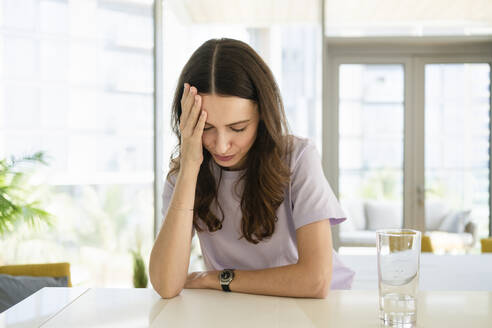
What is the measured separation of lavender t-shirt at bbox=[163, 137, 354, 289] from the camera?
4.41ft

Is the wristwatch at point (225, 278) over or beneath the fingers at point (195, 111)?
beneath

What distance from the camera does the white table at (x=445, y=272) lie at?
1.97 metres

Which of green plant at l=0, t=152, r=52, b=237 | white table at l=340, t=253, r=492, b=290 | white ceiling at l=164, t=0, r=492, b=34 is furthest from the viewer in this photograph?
white ceiling at l=164, t=0, r=492, b=34

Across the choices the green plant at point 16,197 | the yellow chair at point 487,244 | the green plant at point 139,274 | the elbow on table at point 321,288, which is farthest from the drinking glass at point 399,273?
the green plant at point 139,274

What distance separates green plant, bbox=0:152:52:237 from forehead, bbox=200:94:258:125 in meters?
1.93

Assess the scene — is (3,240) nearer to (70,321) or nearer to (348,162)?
(70,321)

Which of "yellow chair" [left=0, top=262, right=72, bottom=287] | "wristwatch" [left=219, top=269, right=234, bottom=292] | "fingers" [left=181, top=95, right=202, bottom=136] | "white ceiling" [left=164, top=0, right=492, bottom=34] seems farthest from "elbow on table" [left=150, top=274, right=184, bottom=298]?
"white ceiling" [left=164, top=0, right=492, bottom=34]

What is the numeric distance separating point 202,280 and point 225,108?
422mm

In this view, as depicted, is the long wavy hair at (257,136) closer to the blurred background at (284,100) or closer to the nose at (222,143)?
the nose at (222,143)

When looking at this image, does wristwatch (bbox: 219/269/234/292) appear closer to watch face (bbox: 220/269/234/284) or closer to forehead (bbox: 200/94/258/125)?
watch face (bbox: 220/269/234/284)

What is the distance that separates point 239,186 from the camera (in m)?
1.40

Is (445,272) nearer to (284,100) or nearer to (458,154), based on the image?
(284,100)

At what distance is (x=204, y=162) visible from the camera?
1.46m

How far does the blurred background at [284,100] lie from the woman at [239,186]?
1.98 m
